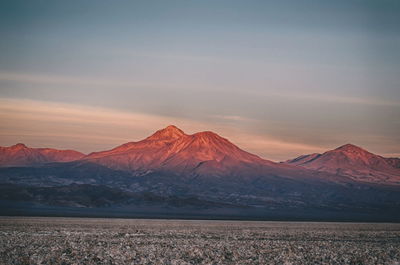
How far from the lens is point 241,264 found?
33.7 m

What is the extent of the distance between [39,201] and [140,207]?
28.9 metres

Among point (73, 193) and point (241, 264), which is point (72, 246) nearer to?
point (241, 264)

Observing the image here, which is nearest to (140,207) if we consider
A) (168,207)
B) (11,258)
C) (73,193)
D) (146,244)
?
(168,207)

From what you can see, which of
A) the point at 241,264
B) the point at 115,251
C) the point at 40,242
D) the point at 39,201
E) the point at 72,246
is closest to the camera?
→ the point at 241,264

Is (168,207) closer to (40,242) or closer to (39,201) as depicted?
(39,201)

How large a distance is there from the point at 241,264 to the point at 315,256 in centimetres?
710

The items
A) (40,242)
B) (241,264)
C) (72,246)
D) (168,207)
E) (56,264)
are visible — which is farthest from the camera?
(168,207)

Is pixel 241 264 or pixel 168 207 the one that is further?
pixel 168 207

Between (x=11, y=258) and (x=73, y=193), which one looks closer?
(x=11, y=258)

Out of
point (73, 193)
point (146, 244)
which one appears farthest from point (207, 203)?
point (146, 244)

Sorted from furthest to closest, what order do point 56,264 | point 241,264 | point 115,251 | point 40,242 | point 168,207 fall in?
point 168,207
point 40,242
point 115,251
point 241,264
point 56,264

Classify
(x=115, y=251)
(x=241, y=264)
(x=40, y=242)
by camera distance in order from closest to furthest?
1. (x=241, y=264)
2. (x=115, y=251)
3. (x=40, y=242)

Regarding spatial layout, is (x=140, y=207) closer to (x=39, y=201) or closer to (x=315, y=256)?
(x=39, y=201)

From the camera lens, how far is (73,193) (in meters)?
188
